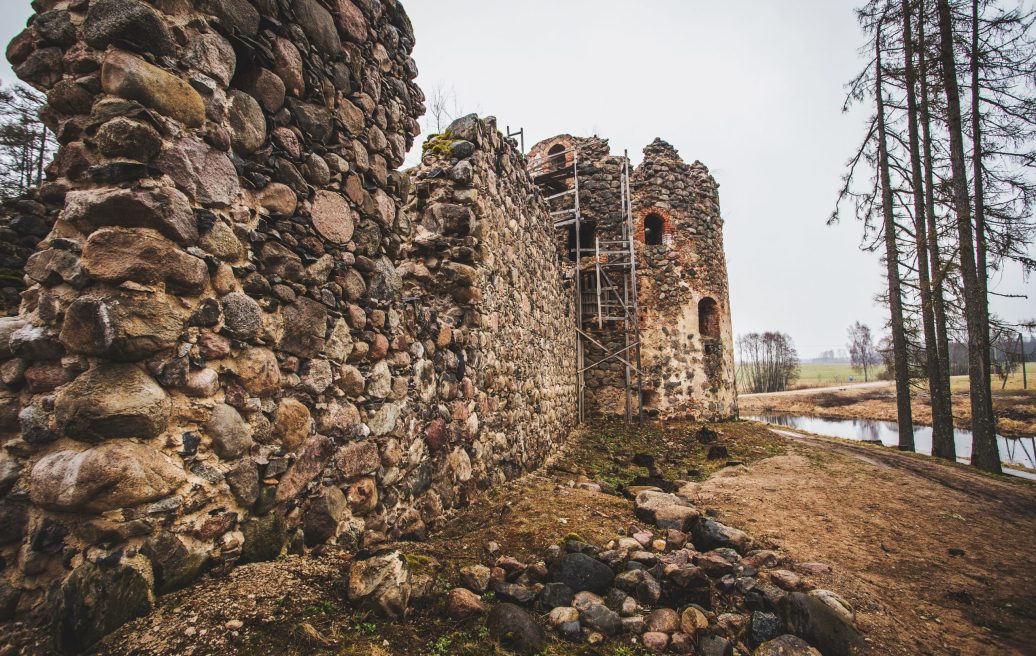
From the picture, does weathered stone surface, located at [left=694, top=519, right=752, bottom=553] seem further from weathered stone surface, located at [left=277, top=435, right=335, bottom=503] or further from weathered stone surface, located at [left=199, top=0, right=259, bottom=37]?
weathered stone surface, located at [left=199, top=0, right=259, bottom=37]

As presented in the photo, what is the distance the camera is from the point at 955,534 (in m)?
4.02

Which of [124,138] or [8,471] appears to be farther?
[124,138]

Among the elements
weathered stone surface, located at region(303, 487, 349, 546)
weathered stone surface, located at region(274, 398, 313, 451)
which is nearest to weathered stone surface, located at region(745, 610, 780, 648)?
weathered stone surface, located at region(303, 487, 349, 546)

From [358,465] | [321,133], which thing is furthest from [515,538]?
[321,133]

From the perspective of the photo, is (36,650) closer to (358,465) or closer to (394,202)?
(358,465)

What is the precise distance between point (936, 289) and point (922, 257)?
6.38 feet

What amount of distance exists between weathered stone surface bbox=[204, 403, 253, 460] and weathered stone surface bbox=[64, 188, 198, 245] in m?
0.71

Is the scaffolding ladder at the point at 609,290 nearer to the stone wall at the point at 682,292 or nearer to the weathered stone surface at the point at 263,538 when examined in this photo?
the stone wall at the point at 682,292

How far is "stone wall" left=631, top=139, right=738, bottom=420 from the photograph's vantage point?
10945 millimetres

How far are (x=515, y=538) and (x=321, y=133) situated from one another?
286 cm

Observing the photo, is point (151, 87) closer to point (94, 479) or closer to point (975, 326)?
point (94, 479)

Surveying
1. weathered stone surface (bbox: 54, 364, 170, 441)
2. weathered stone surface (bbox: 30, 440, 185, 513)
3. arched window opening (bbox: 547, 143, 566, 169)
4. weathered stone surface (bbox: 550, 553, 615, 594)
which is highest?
arched window opening (bbox: 547, 143, 566, 169)

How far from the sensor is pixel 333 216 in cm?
237

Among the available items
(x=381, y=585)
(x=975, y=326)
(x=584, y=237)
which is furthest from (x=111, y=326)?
(x=975, y=326)
